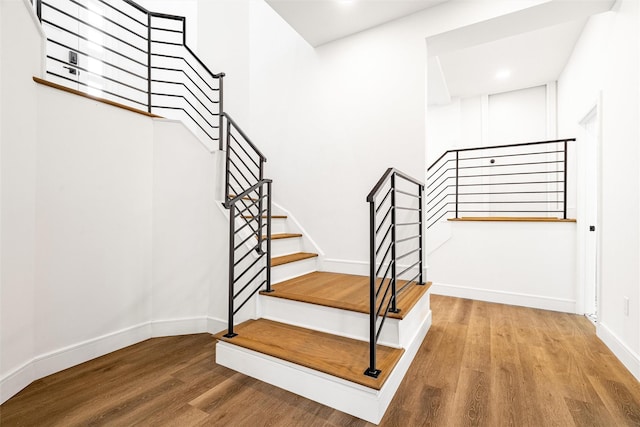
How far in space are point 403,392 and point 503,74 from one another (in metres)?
4.95

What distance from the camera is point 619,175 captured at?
7.36 feet

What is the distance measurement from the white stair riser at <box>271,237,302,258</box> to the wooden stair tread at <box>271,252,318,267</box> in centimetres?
6

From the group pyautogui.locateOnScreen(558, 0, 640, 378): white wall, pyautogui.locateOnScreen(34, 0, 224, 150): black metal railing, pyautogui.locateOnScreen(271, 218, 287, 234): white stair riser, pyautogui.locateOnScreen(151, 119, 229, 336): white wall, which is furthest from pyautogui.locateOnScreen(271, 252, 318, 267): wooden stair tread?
pyautogui.locateOnScreen(558, 0, 640, 378): white wall

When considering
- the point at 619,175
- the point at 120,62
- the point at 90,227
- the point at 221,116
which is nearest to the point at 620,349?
Answer: the point at 619,175

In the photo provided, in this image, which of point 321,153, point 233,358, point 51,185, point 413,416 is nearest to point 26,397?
point 233,358

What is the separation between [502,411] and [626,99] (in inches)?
93.9

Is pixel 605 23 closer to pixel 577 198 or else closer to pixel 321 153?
pixel 577 198

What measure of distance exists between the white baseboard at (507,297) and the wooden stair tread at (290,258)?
197 centimetres

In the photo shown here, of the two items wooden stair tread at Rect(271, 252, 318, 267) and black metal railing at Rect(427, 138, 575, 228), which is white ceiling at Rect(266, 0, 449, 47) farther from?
black metal railing at Rect(427, 138, 575, 228)

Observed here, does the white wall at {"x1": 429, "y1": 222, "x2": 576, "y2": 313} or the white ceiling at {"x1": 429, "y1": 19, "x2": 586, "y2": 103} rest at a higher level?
the white ceiling at {"x1": 429, "y1": 19, "x2": 586, "y2": 103}

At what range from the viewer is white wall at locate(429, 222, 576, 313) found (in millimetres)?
3271

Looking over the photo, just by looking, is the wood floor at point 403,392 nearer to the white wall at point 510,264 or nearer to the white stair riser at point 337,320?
the white stair riser at point 337,320

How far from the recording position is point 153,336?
2.59m

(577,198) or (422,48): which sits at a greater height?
(422,48)
